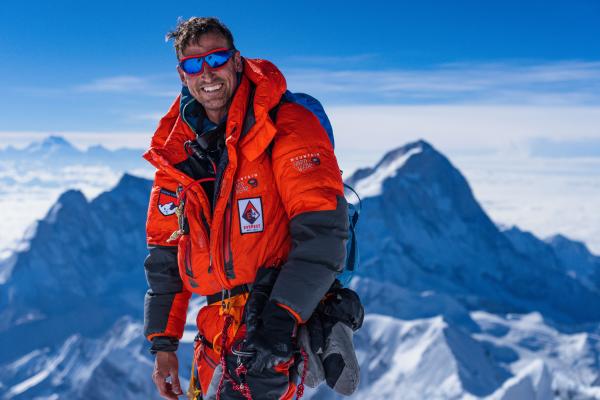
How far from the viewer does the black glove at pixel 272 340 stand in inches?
181

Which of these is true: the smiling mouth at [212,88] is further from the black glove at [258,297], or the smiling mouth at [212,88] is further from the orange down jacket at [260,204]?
the black glove at [258,297]

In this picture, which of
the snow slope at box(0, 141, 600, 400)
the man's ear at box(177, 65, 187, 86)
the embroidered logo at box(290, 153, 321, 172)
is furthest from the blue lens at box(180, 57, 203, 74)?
the snow slope at box(0, 141, 600, 400)

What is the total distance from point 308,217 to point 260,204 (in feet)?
1.98

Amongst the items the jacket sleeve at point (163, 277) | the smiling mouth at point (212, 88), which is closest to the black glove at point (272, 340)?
the jacket sleeve at point (163, 277)

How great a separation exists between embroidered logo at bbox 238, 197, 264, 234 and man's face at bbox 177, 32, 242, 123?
1.12 m

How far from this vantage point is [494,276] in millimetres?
178500

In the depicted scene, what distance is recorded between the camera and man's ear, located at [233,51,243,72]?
18.1ft

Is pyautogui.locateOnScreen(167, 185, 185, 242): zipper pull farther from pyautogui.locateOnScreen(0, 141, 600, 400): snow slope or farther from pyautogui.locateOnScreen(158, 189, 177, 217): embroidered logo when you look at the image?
pyautogui.locateOnScreen(0, 141, 600, 400): snow slope

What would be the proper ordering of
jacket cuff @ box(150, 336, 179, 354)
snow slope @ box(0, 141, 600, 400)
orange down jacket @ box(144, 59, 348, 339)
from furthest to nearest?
1. snow slope @ box(0, 141, 600, 400)
2. jacket cuff @ box(150, 336, 179, 354)
3. orange down jacket @ box(144, 59, 348, 339)

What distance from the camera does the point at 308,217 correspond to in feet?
15.4

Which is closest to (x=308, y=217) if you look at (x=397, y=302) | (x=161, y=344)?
(x=161, y=344)

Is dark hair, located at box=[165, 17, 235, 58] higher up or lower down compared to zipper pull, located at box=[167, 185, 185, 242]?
higher up

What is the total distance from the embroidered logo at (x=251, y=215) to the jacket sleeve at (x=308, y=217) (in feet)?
0.98

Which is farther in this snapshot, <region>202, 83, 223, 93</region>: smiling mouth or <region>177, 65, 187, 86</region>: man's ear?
<region>177, 65, 187, 86</region>: man's ear
